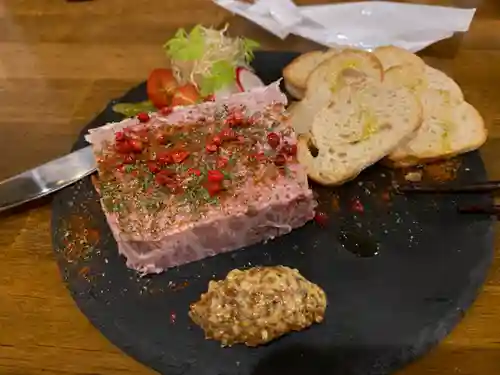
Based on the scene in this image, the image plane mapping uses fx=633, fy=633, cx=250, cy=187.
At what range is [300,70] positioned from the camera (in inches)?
118

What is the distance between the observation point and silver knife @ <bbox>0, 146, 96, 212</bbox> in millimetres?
2609

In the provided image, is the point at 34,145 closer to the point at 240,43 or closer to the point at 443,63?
the point at 240,43

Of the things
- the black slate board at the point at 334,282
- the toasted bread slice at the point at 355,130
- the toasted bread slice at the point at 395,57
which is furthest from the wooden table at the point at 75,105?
the toasted bread slice at the point at 355,130

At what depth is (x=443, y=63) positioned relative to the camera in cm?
325

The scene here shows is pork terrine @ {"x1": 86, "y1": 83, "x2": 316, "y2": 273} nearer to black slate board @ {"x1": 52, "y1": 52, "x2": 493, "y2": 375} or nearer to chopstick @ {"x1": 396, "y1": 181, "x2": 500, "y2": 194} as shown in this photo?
black slate board @ {"x1": 52, "y1": 52, "x2": 493, "y2": 375}

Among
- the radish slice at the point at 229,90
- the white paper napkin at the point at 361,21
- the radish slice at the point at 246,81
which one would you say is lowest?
the radish slice at the point at 229,90

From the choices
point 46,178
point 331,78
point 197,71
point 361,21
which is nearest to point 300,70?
point 331,78

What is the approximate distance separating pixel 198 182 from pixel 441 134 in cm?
105

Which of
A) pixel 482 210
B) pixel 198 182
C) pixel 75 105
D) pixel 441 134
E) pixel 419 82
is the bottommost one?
pixel 75 105

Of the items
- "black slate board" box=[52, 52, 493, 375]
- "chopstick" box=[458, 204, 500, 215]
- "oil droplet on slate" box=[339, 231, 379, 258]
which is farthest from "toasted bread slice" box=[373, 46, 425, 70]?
"oil droplet on slate" box=[339, 231, 379, 258]

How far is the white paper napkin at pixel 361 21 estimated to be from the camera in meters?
3.31

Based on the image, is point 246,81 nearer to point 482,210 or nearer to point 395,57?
point 395,57

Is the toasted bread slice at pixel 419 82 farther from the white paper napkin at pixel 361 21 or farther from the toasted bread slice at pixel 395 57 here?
the white paper napkin at pixel 361 21

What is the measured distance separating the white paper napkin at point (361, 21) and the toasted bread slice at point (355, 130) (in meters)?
0.72
